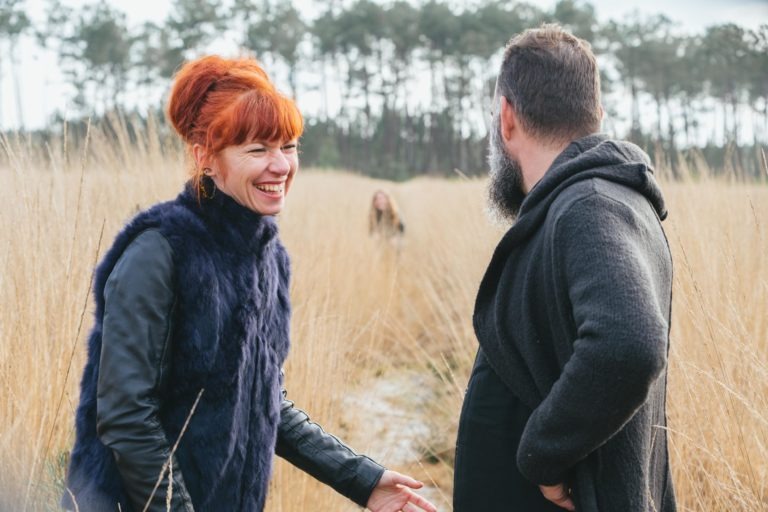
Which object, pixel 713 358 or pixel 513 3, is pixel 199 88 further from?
pixel 513 3

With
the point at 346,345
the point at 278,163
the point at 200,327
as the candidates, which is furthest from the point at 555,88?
the point at 346,345

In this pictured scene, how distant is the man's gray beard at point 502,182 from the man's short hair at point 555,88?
129 mm

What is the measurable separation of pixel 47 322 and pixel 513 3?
112 feet

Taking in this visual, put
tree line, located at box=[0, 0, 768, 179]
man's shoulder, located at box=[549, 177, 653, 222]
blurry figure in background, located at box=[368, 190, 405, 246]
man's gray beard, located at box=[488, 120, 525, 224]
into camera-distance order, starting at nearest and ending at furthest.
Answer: man's shoulder, located at box=[549, 177, 653, 222] < man's gray beard, located at box=[488, 120, 525, 224] < blurry figure in background, located at box=[368, 190, 405, 246] < tree line, located at box=[0, 0, 768, 179]

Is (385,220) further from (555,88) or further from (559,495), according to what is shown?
(559,495)

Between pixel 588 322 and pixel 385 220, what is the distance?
6.36 m

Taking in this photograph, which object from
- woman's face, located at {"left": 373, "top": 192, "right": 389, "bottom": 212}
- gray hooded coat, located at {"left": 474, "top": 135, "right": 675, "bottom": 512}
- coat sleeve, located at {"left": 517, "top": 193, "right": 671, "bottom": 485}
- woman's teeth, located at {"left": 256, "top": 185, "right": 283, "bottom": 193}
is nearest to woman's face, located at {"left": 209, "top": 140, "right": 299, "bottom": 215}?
woman's teeth, located at {"left": 256, "top": 185, "right": 283, "bottom": 193}

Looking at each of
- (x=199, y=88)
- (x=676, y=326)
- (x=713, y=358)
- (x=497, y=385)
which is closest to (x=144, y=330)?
(x=199, y=88)

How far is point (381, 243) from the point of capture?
24.0 feet

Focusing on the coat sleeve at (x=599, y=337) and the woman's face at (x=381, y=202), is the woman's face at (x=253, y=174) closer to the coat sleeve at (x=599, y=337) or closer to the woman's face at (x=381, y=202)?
the coat sleeve at (x=599, y=337)

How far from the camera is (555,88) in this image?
1.50 m

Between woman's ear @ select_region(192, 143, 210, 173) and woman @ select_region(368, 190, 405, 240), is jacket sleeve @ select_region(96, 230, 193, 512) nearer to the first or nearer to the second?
woman's ear @ select_region(192, 143, 210, 173)

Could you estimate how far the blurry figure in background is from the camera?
7.51 m

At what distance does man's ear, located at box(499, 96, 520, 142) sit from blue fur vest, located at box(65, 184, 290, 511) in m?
0.58
